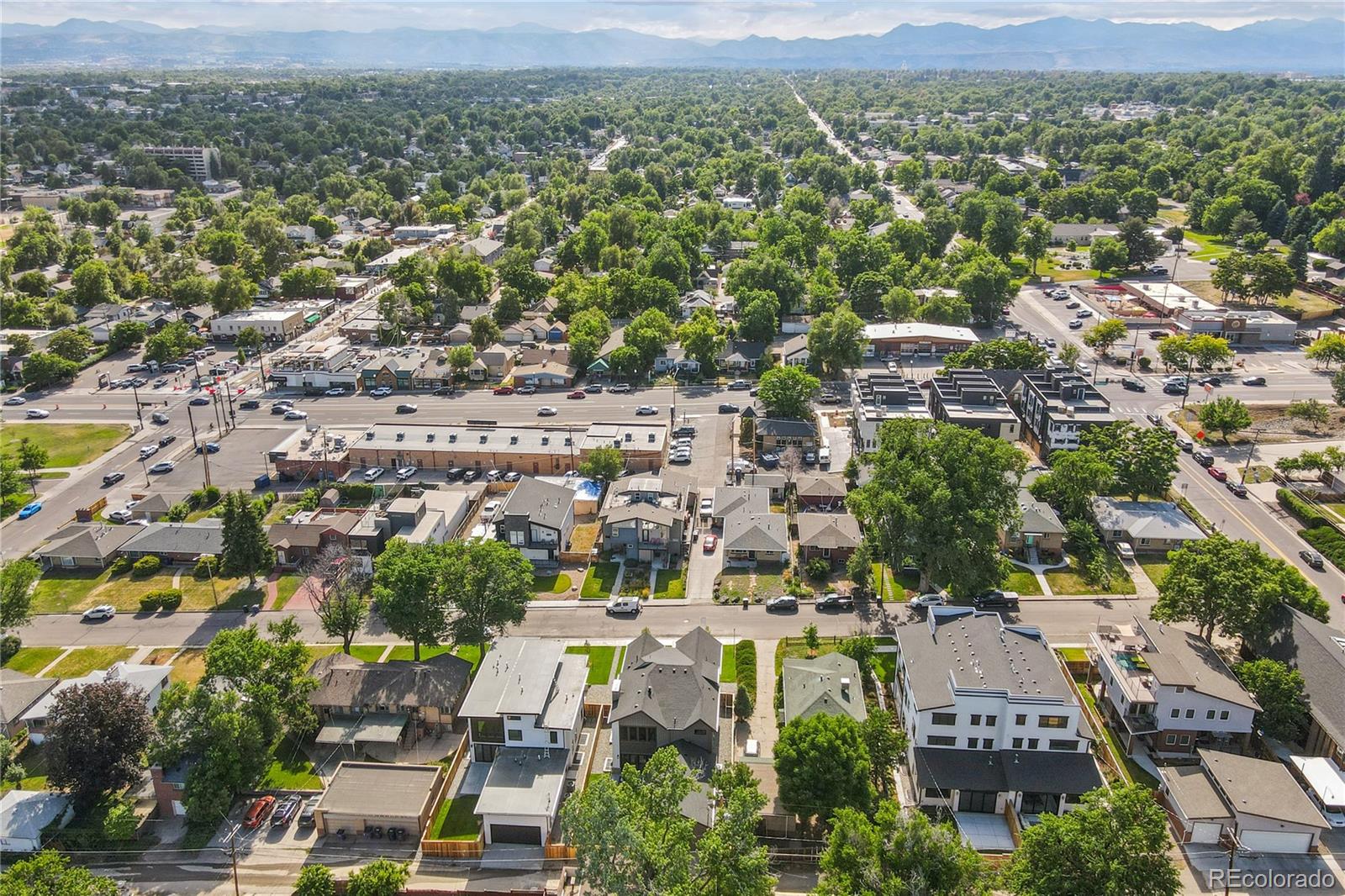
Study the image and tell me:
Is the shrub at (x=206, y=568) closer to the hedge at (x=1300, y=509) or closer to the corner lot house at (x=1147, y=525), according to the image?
the corner lot house at (x=1147, y=525)

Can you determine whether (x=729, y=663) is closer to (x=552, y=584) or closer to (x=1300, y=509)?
(x=552, y=584)

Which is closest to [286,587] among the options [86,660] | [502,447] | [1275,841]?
[86,660]

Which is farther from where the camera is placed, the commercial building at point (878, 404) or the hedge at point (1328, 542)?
the commercial building at point (878, 404)

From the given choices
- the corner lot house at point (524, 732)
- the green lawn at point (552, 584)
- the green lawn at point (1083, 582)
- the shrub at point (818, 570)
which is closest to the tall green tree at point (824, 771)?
the corner lot house at point (524, 732)

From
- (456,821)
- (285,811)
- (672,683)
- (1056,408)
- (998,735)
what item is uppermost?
(1056,408)

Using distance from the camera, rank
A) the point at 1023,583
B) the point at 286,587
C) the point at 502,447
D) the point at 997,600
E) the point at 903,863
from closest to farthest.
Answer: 1. the point at 903,863
2. the point at 997,600
3. the point at 1023,583
4. the point at 286,587
5. the point at 502,447

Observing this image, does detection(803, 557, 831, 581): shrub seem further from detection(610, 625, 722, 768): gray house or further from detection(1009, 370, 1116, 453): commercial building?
detection(1009, 370, 1116, 453): commercial building

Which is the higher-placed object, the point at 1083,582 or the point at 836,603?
the point at 1083,582
